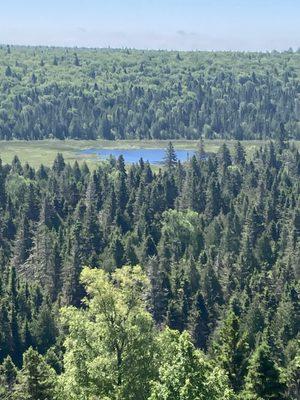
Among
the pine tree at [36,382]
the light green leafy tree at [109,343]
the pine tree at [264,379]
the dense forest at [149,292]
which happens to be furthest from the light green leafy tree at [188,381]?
the pine tree at [36,382]

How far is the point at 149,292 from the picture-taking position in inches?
4722

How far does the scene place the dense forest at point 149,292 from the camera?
46.7 metres

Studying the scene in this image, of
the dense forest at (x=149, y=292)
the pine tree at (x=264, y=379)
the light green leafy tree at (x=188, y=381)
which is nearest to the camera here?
the light green leafy tree at (x=188, y=381)

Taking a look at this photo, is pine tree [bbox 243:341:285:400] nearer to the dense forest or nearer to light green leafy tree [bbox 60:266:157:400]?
the dense forest

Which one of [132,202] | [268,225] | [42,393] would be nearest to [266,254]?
[268,225]

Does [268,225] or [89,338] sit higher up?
[89,338]

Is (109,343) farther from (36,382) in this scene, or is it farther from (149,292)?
(149,292)

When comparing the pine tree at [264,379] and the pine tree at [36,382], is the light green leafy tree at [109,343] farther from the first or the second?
the pine tree at [264,379]

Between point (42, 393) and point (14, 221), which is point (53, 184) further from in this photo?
point (42, 393)

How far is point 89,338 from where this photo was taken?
47.7 meters

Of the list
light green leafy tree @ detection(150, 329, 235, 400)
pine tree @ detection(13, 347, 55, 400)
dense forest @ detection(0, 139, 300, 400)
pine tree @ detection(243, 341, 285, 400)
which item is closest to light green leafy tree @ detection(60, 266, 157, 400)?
dense forest @ detection(0, 139, 300, 400)

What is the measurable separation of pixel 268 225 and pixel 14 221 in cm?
6051

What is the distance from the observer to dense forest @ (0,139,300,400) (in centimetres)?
4666

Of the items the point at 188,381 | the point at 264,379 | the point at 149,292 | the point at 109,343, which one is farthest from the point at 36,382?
the point at 149,292
